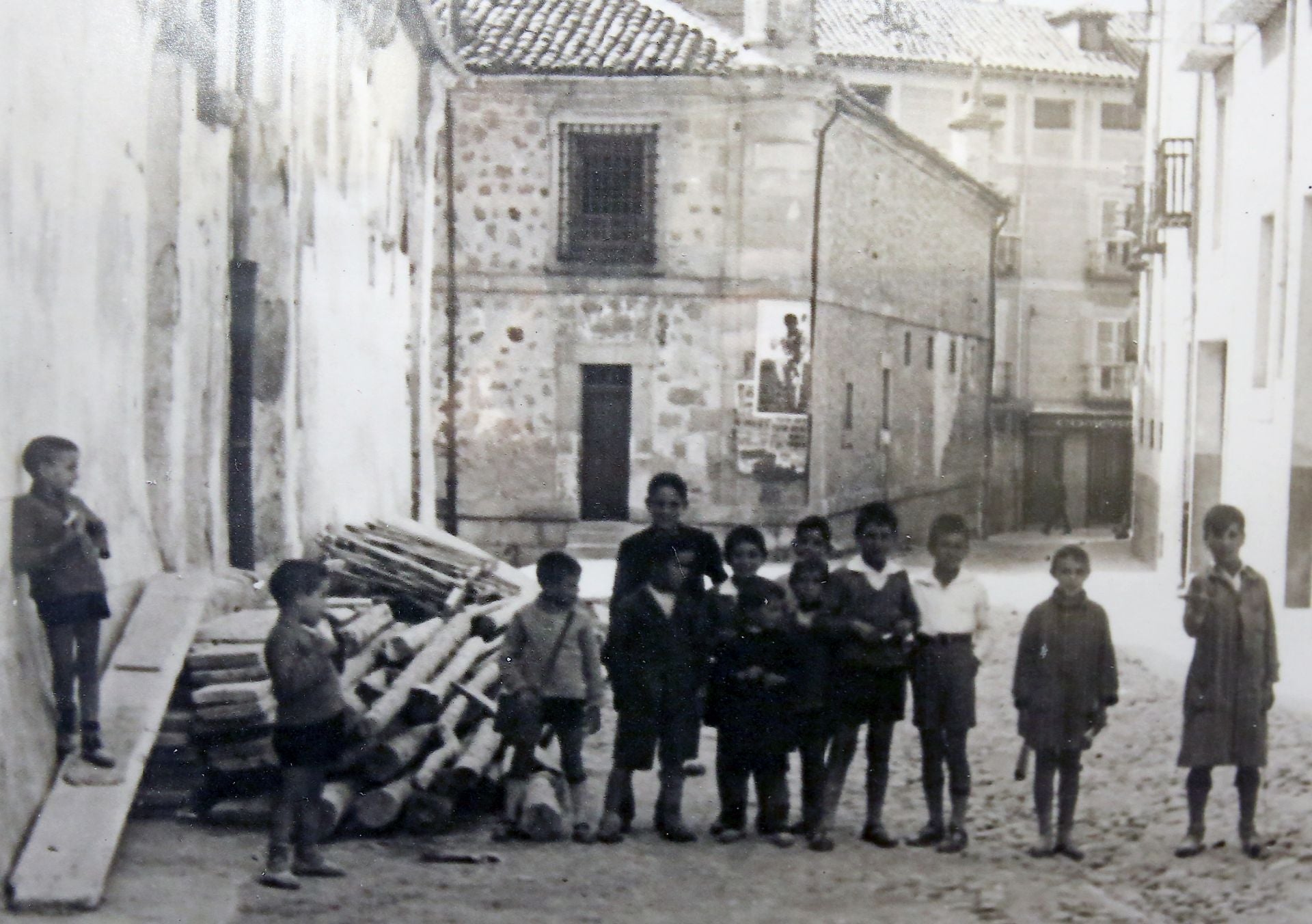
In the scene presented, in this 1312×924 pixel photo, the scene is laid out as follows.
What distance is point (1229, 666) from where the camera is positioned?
4.84m

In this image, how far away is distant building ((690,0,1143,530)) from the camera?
842cm

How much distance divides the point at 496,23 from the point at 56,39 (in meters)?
5.27

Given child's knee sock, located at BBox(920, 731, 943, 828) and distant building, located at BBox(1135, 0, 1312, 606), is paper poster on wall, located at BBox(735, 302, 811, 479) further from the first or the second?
child's knee sock, located at BBox(920, 731, 943, 828)

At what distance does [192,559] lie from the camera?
255 inches

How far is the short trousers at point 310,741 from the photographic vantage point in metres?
4.65

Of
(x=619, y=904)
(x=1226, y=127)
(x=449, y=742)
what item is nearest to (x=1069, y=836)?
(x=619, y=904)

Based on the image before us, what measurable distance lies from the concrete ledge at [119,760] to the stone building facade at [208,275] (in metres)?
0.08

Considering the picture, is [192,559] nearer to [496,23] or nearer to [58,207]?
[58,207]

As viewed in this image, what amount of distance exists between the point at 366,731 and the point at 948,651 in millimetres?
1846

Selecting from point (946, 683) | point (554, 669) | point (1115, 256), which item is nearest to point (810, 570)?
point (946, 683)

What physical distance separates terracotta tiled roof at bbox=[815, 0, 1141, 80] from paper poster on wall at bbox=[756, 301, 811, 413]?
59.0 inches

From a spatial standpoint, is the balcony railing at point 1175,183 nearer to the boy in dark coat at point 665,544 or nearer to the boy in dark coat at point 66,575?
the boy in dark coat at point 665,544

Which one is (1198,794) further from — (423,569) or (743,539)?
(423,569)

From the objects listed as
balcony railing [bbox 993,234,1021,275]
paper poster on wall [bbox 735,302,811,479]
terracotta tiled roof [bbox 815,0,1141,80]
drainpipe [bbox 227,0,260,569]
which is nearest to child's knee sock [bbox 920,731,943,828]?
paper poster on wall [bbox 735,302,811,479]
